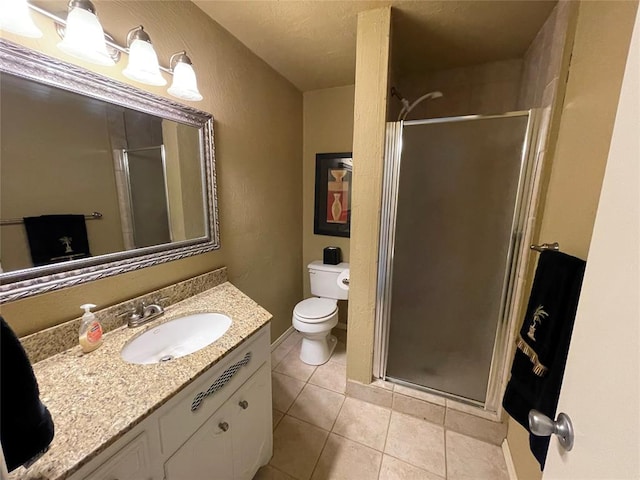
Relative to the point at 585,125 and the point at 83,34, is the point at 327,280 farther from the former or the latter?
the point at 83,34

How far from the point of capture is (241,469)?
1105 millimetres

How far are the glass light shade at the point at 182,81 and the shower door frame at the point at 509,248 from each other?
101 cm

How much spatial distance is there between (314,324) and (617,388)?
1.70 meters

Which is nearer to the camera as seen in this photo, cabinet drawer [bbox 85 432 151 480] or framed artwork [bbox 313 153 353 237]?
cabinet drawer [bbox 85 432 151 480]

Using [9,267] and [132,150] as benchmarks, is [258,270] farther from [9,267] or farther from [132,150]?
[9,267]

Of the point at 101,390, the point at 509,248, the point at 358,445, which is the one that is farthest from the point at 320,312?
the point at 101,390

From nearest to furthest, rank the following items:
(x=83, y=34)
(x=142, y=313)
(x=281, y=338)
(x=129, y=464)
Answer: (x=129, y=464)
(x=83, y=34)
(x=142, y=313)
(x=281, y=338)

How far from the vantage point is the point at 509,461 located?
1342 millimetres

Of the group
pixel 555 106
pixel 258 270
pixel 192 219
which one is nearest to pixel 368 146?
pixel 555 106

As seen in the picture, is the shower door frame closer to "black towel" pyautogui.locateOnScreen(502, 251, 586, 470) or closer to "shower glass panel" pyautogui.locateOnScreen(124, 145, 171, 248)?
"black towel" pyautogui.locateOnScreen(502, 251, 586, 470)

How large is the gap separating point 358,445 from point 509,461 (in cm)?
78

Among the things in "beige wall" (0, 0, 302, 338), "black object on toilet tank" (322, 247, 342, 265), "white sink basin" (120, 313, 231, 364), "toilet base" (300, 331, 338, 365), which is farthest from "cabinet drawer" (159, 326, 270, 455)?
"black object on toilet tank" (322, 247, 342, 265)

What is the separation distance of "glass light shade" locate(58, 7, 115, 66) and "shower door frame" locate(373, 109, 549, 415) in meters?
1.27

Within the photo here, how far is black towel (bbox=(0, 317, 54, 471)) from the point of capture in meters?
0.47
